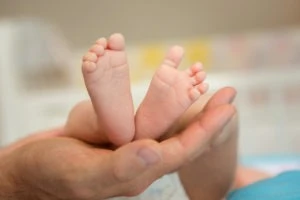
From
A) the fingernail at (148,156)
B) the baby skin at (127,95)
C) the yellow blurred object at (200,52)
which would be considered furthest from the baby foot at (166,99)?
the yellow blurred object at (200,52)

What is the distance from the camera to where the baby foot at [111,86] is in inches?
19.5

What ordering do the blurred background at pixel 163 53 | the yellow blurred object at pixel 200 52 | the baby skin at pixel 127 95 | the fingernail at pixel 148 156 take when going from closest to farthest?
the fingernail at pixel 148 156 → the baby skin at pixel 127 95 → the blurred background at pixel 163 53 → the yellow blurred object at pixel 200 52

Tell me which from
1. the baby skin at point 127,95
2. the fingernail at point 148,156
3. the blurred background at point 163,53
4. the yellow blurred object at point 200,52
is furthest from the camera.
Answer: the yellow blurred object at point 200,52

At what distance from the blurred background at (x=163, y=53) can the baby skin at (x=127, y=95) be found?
0.25 metres

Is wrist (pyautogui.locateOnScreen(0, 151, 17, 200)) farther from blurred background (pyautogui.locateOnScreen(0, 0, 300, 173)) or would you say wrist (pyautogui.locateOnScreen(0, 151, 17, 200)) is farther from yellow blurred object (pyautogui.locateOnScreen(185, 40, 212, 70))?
yellow blurred object (pyautogui.locateOnScreen(185, 40, 212, 70))

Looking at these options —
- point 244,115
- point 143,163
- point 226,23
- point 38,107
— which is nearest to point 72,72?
point 38,107

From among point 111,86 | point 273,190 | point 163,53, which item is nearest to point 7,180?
point 111,86

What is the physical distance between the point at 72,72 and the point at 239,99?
544 millimetres

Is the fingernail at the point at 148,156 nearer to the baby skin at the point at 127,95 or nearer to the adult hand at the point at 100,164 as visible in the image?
the adult hand at the point at 100,164

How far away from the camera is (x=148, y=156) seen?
0.40m

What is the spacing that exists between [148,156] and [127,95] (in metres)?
0.13

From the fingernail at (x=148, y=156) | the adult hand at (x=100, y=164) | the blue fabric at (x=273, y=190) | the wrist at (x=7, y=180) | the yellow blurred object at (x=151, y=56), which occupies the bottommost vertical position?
the yellow blurred object at (x=151, y=56)

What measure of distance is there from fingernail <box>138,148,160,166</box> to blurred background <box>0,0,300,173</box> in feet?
1.22

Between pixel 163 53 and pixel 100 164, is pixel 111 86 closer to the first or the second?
pixel 100 164
